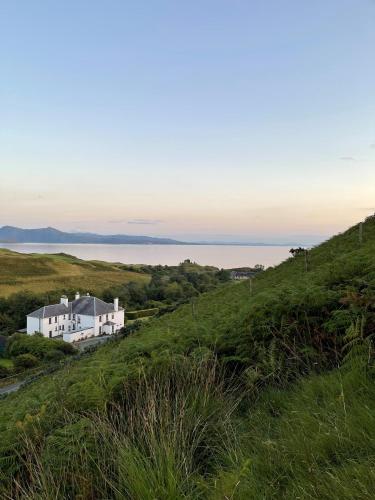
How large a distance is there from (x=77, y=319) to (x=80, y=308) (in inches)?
88.3

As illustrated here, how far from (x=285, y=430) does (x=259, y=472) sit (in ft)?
1.77

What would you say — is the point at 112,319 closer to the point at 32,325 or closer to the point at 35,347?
the point at 32,325

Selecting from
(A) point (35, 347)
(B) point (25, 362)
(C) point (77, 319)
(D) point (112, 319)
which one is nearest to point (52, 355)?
(B) point (25, 362)

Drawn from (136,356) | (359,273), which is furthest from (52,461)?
(359,273)

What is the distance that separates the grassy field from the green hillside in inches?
3888

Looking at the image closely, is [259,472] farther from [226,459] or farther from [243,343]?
[243,343]

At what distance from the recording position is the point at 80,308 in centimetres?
7506

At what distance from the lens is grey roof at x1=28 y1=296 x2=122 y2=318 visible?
71181 millimetres

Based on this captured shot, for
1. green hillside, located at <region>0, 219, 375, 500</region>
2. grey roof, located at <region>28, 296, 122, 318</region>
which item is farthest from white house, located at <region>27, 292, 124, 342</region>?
green hillside, located at <region>0, 219, 375, 500</region>

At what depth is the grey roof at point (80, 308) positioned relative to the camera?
71.2 metres

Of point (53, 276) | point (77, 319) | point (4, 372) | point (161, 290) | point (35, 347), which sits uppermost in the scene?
point (53, 276)

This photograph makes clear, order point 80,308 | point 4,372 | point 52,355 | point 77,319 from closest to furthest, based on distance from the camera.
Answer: point 4,372
point 52,355
point 77,319
point 80,308

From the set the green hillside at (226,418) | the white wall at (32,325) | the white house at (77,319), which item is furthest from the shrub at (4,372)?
the green hillside at (226,418)

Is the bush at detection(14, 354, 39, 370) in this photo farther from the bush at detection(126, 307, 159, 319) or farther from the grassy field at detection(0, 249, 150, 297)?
the grassy field at detection(0, 249, 150, 297)
